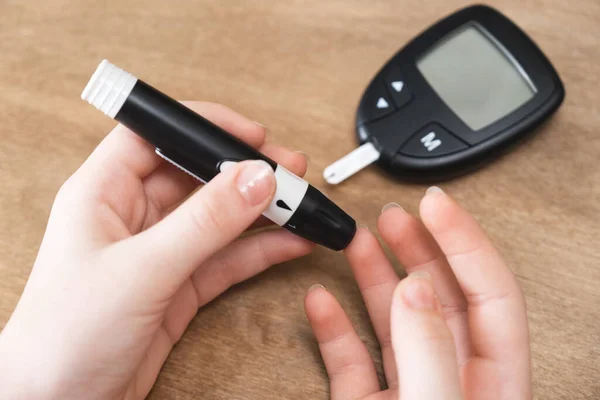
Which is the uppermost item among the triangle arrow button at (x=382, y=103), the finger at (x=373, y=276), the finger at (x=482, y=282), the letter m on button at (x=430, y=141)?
the triangle arrow button at (x=382, y=103)

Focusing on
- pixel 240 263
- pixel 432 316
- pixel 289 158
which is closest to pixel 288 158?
pixel 289 158

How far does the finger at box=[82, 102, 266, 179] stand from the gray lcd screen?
0.20m

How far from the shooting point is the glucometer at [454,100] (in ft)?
1.70

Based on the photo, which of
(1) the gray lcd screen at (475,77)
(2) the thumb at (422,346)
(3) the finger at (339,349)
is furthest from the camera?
(1) the gray lcd screen at (475,77)

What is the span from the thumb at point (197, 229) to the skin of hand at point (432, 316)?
0.12 m

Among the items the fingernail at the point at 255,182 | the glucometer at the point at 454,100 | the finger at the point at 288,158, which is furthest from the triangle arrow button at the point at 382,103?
the fingernail at the point at 255,182

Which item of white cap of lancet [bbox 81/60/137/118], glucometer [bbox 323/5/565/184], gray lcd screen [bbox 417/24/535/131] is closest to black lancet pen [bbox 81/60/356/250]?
white cap of lancet [bbox 81/60/137/118]

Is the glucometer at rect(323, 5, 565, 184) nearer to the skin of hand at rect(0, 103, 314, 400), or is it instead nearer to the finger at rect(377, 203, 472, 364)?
the finger at rect(377, 203, 472, 364)

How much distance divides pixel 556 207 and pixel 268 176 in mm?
302

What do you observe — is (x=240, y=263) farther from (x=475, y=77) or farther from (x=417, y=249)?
(x=475, y=77)

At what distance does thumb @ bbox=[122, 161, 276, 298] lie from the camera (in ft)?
1.20

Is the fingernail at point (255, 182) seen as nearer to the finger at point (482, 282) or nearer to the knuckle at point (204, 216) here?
the knuckle at point (204, 216)

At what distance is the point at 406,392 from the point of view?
0.33 metres

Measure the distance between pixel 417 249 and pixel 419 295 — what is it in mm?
126
